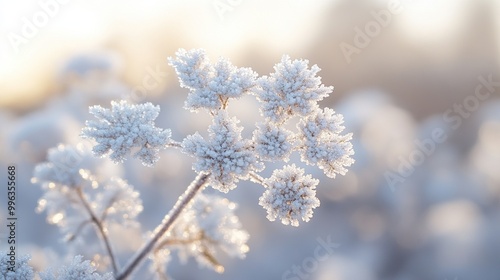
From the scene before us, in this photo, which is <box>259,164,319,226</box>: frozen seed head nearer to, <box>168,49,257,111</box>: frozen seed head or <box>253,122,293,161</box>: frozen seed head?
<box>253,122,293,161</box>: frozen seed head

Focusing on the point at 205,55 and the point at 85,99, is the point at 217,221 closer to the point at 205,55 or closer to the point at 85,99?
the point at 205,55

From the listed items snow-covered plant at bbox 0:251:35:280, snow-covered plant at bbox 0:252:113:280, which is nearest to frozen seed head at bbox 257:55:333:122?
snow-covered plant at bbox 0:252:113:280

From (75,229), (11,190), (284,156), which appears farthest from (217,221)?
(11,190)

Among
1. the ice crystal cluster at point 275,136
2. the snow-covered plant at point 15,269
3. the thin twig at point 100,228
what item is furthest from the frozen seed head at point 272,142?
the snow-covered plant at point 15,269

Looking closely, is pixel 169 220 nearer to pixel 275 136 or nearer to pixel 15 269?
pixel 275 136

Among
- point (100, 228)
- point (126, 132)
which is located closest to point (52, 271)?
point (100, 228)
